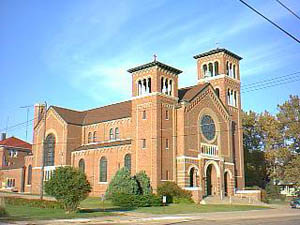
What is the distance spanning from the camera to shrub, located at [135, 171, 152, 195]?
4350 cm

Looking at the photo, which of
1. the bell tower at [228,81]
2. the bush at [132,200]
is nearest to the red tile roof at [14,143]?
the bell tower at [228,81]

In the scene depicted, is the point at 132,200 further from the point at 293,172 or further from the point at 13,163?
the point at 13,163

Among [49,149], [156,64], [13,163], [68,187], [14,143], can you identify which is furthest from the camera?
[14,143]

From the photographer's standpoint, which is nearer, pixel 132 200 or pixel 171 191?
pixel 132 200

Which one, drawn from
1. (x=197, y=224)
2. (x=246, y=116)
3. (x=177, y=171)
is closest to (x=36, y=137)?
(x=177, y=171)

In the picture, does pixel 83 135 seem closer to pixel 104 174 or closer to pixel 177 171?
pixel 104 174

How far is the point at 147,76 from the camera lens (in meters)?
49.3

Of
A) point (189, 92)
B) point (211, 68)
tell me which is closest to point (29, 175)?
point (189, 92)

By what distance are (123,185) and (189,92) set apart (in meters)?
18.2

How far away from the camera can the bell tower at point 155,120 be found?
45691 millimetres

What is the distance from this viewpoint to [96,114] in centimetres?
6506

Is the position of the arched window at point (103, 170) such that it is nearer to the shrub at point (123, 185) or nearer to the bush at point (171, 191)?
the shrub at point (123, 185)

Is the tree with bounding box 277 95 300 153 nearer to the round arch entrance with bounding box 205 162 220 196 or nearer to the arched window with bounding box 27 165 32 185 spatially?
the round arch entrance with bounding box 205 162 220 196

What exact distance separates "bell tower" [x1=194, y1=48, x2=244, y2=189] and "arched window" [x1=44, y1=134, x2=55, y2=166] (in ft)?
83.3
